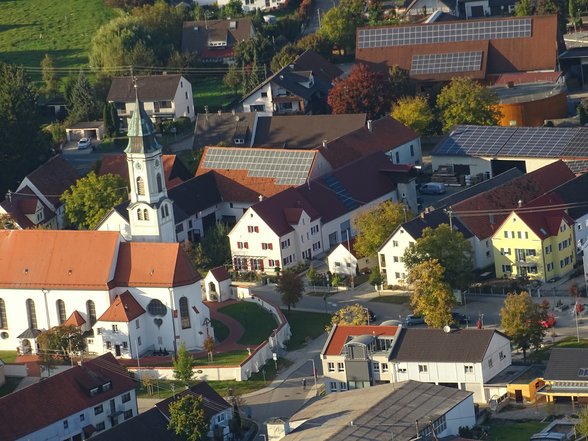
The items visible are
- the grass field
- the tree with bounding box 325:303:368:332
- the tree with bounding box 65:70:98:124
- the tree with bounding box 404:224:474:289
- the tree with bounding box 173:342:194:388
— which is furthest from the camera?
the grass field

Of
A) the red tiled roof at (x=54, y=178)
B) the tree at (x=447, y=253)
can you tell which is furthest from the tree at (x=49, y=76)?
the tree at (x=447, y=253)

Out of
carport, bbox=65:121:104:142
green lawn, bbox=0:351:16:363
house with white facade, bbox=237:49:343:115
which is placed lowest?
green lawn, bbox=0:351:16:363

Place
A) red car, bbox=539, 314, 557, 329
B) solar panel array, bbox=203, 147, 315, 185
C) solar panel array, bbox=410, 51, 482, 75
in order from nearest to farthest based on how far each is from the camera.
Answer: red car, bbox=539, 314, 557, 329 < solar panel array, bbox=203, 147, 315, 185 < solar panel array, bbox=410, 51, 482, 75

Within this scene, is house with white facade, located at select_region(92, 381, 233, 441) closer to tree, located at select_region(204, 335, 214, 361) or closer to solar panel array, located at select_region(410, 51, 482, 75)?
tree, located at select_region(204, 335, 214, 361)

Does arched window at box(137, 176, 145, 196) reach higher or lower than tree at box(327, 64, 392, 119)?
lower

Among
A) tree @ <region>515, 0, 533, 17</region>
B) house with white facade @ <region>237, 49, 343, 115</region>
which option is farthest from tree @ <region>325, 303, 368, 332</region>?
tree @ <region>515, 0, 533, 17</region>

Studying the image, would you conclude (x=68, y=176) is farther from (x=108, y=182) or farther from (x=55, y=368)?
(x=55, y=368)

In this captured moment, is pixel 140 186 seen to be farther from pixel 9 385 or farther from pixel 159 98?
pixel 159 98
